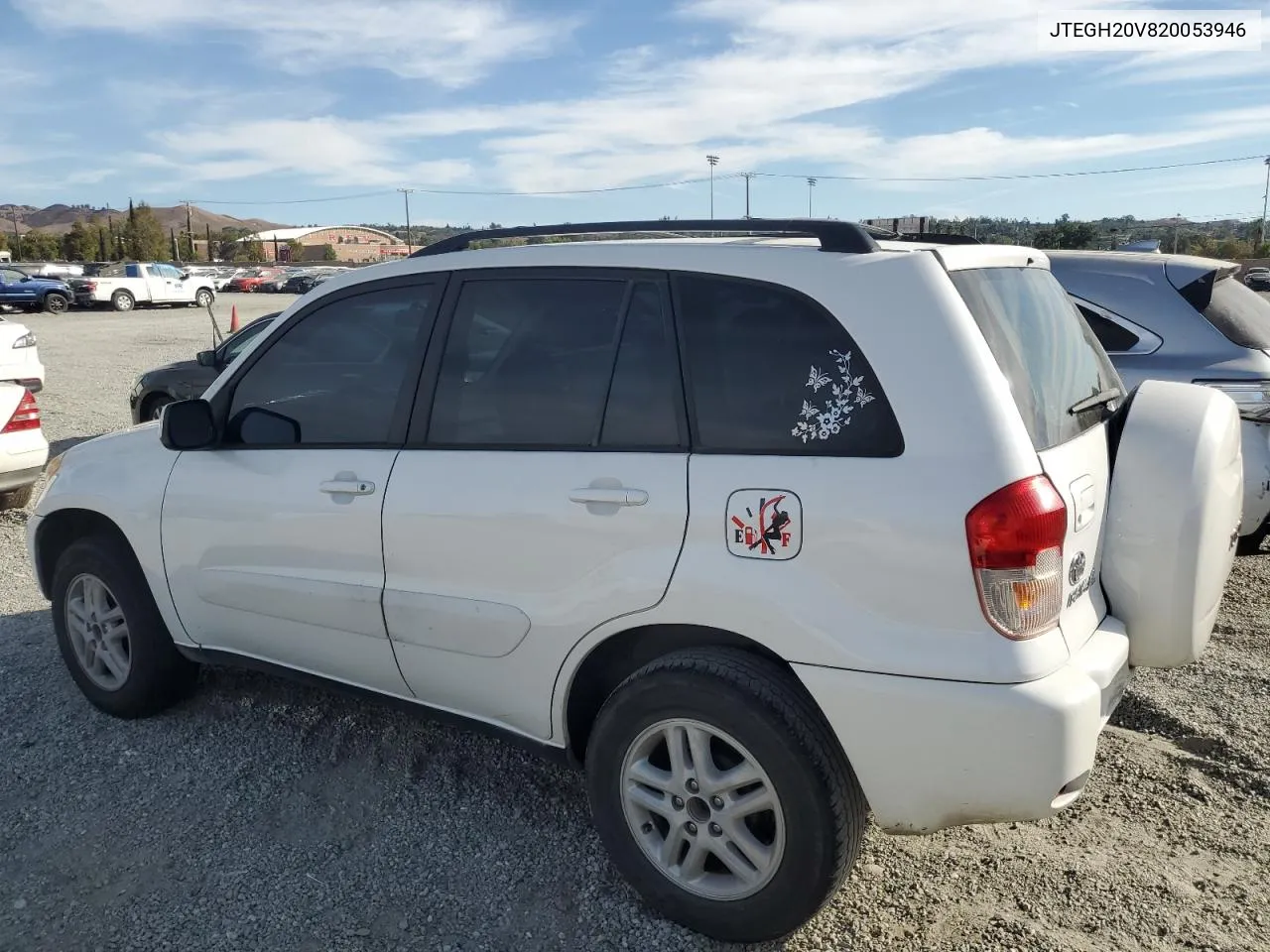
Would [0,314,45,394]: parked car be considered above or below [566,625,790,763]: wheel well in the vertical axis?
above

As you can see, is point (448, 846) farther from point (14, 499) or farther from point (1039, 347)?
point (14, 499)

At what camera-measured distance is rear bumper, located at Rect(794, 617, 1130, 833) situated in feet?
7.36

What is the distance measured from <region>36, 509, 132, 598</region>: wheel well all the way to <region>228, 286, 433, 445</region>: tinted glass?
3.07ft

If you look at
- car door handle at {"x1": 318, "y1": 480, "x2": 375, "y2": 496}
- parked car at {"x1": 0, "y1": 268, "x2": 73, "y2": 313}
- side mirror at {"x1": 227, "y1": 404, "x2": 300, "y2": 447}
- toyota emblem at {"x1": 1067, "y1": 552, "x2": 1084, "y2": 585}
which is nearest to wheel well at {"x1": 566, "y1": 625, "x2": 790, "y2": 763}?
toyota emblem at {"x1": 1067, "y1": 552, "x2": 1084, "y2": 585}

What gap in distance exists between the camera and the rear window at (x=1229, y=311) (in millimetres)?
5070

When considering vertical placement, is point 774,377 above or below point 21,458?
above

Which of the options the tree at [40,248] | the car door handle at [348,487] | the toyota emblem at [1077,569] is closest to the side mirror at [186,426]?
the car door handle at [348,487]

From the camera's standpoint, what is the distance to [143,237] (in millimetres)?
88375

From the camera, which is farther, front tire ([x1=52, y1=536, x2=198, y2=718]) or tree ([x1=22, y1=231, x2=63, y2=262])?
tree ([x1=22, y1=231, x2=63, y2=262])

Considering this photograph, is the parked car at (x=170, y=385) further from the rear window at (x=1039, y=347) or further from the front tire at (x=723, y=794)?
the rear window at (x=1039, y=347)

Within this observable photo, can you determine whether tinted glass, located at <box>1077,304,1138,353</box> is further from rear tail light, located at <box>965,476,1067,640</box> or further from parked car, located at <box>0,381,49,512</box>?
parked car, located at <box>0,381,49,512</box>

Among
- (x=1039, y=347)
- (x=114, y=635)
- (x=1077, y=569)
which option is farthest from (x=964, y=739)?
(x=114, y=635)

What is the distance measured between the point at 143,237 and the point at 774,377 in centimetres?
9893

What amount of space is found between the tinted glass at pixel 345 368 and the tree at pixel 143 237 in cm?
9218
